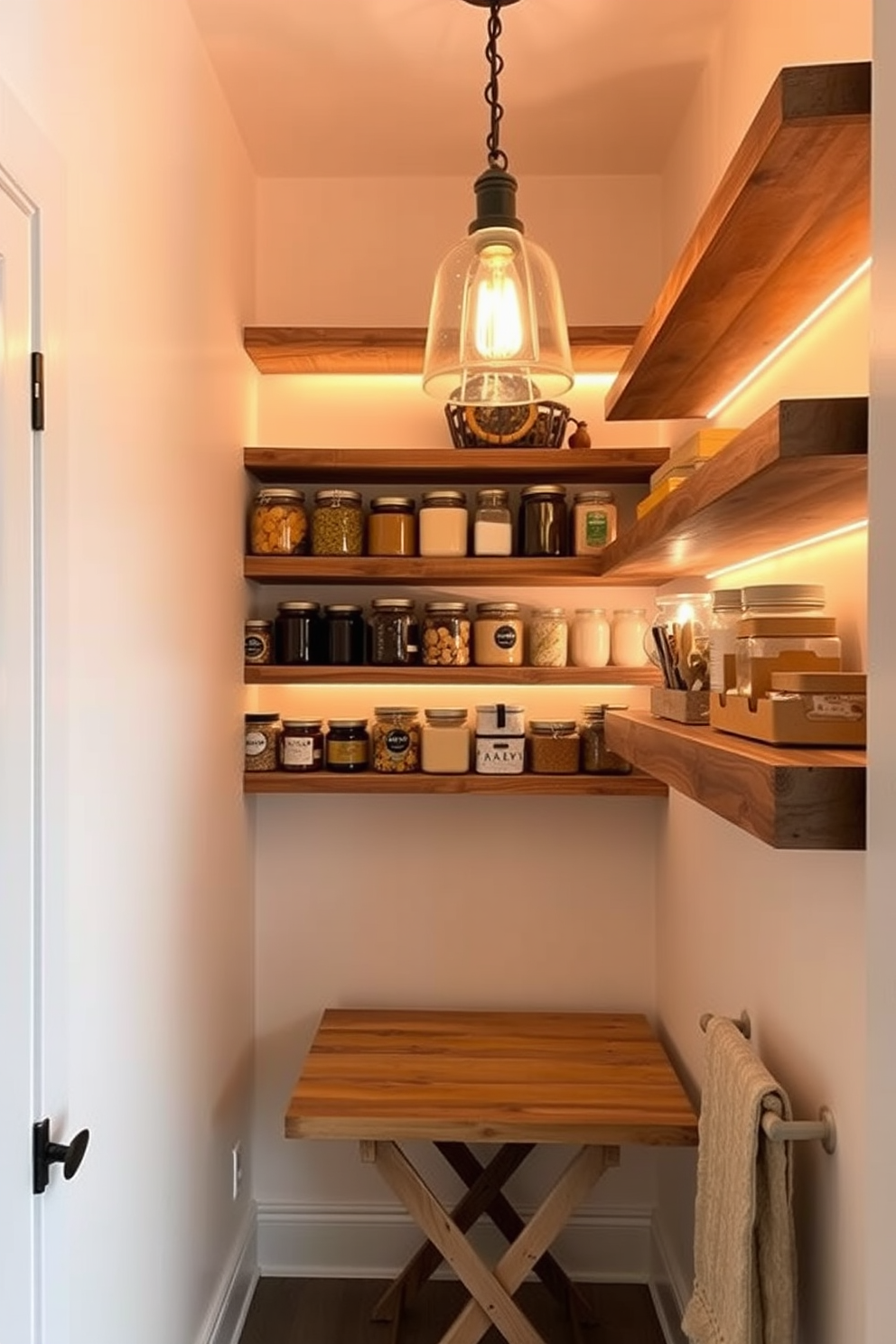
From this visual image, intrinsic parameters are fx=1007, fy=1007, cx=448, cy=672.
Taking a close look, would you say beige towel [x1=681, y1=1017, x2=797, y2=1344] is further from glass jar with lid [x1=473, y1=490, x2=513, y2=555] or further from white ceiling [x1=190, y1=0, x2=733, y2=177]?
white ceiling [x1=190, y1=0, x2=733, y2=177]

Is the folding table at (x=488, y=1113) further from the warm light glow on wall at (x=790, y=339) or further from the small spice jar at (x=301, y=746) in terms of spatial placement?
the warm light glow on wall at (x=790, y=339)

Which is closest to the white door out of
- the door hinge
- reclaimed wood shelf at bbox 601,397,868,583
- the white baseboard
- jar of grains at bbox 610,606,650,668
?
the door hinge

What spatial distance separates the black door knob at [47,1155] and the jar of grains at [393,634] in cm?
140

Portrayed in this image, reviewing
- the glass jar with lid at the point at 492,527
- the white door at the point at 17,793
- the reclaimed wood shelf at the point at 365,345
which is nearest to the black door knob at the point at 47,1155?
the white door at the point at 17,793

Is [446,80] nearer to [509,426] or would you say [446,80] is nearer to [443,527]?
[509,426]

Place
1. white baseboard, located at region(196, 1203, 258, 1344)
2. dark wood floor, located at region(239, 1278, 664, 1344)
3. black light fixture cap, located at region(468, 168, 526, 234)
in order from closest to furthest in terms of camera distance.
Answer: black light fixture cap, located at region(468, 168, 526, 234) → white baseboard, located at region(196, 1203, 258, 1344) → dark wood floor, located at region(239, 1278, 664, 1344)

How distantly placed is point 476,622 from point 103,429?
122 centimetres

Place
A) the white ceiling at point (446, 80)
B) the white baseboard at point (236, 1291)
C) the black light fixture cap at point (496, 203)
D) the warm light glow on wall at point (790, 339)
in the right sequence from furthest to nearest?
the white baseboard at point (236, 1291)
the white ceiling at point (446, 80)
the black light fixture cap at point (496, 203)
the warm light glow on wall at point (790, 339)

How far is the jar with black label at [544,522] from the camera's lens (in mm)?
2402

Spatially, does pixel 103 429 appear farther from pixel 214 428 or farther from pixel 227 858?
pixel 227 858

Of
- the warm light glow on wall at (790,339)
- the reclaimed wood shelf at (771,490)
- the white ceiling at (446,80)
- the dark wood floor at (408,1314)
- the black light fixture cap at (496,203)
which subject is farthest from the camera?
the dark wood floor at (408,1314)

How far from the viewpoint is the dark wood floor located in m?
2.30

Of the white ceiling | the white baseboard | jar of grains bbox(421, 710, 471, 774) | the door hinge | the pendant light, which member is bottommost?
the white baseboard

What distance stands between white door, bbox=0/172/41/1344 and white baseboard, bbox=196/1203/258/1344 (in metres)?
1.12
